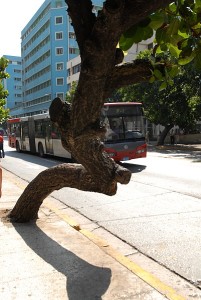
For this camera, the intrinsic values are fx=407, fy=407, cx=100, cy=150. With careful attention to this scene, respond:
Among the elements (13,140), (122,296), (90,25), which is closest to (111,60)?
(90,25)

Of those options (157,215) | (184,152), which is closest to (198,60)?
(157,215)

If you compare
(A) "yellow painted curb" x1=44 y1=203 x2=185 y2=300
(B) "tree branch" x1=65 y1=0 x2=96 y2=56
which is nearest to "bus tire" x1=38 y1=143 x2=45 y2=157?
(A) "yellow painted curb" x1=44 y1=203 x2=185 y2=300

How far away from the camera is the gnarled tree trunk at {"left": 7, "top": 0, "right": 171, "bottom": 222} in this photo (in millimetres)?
3354

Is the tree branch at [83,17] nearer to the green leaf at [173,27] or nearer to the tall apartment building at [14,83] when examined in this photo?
the green leaf at [173,27]

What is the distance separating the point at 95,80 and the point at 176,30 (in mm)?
1136

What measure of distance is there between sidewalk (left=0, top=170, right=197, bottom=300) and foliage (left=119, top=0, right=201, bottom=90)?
2.36m

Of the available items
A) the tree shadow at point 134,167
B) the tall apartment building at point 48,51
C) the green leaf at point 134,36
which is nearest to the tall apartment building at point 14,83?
the tall apartment building at point 48,51

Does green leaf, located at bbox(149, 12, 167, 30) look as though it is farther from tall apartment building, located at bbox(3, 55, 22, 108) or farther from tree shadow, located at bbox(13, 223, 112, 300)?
tall apartment building, located at bbox(3, 55, 22, 108)

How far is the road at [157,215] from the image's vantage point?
5.69 metres

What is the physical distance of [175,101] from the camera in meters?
31.6

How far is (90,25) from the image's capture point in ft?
12.7

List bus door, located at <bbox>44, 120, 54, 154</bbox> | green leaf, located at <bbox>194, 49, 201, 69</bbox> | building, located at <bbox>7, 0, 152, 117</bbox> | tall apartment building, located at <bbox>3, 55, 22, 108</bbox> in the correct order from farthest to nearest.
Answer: tall apartment building, located at <bbox>3, 55, 22, 108</bbox>, building, located at <bbox>7, 0, 152, 117</bbox>, bus door, located at <bbox>44, 120, 54, 154</bbox>, green leaf, located at <bbox>194, 49, 201, 69</bbox>

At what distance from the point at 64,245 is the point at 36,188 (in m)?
1.32

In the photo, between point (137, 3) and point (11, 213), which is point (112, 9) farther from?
point (11, 213)
